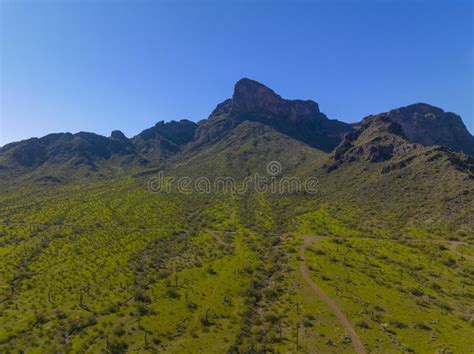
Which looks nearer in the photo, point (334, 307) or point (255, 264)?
point (334, 307)

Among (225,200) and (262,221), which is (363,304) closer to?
(262,221)

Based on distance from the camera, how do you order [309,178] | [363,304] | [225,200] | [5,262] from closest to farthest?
[363,304]
[5,262]
[225,200]
[309,178]

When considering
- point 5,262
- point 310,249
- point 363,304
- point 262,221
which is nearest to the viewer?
point 363,304

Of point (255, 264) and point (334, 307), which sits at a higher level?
point (255, 264)

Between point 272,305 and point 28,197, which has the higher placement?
point 28,197

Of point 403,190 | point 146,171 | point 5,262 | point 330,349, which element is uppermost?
point 146,171

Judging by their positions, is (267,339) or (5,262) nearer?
(267,339)

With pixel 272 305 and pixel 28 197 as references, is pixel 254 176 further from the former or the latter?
pixel 272 305

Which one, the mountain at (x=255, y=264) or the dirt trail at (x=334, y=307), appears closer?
the dirt trail at (x=334, y=307)

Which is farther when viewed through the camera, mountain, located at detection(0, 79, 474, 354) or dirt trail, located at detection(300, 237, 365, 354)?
mountain, located at detection(0, 79, 474, 354)

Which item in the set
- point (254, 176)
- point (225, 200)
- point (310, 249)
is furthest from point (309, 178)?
point (310, 249)
